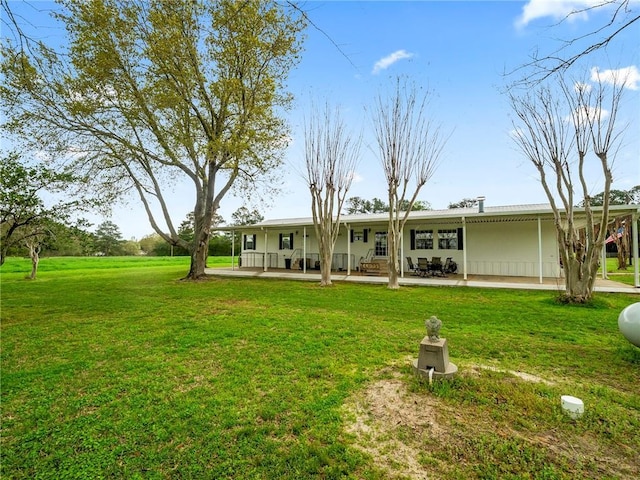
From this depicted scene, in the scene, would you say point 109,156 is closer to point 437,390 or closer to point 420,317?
point 420,317

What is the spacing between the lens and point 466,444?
7.38 ft

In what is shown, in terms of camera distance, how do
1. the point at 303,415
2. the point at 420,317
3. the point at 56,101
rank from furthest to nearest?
1. the point at 56,101
2. the point at 420,317
3. the point at 303,415

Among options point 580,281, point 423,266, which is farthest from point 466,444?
point 423,266

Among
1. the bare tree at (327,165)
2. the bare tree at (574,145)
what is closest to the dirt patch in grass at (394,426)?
the bare tree at (574,145)

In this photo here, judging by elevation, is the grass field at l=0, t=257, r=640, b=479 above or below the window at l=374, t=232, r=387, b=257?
below

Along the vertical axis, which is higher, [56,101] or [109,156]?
[56,101]

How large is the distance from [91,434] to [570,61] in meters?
4.43

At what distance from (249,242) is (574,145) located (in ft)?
51.5

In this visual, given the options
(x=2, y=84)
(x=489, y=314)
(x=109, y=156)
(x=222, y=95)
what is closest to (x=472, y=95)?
(x=489, y=314)

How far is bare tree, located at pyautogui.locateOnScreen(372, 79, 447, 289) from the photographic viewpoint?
32.7ft

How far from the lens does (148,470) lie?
6.77 feet

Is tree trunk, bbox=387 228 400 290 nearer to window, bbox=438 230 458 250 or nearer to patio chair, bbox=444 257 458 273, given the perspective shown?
patio chair, bbox=444 257 458 273

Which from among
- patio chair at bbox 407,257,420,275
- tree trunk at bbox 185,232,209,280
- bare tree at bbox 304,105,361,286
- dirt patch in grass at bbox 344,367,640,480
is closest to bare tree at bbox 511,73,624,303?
bare tree at bbox 304,105,361,286

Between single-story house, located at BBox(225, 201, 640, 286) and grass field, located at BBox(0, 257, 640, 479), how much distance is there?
5.58m
